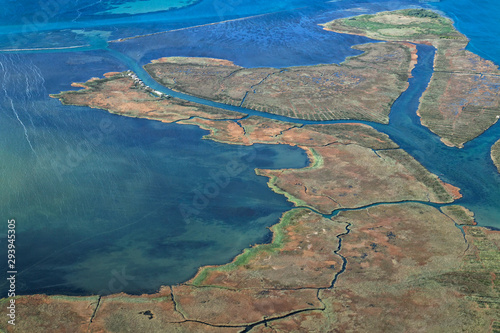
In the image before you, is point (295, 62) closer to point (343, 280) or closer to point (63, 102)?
point (63, 102)

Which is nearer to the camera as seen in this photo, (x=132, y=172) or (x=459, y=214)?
(x=459, y=214)

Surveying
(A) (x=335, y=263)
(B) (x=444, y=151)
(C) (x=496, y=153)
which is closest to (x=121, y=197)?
(A) (x=335, y=263)

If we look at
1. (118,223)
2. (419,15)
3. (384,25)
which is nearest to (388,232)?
(118,223)

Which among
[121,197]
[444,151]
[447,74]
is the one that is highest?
[447,74]

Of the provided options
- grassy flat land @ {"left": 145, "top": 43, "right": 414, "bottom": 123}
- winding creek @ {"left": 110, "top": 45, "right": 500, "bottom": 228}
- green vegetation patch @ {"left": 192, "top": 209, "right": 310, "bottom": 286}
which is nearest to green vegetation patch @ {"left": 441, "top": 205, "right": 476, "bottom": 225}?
winding creek @ {"left": 110, "top": 45, "right": 500, "bottom": 228}

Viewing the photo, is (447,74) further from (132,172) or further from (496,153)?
(132,172)

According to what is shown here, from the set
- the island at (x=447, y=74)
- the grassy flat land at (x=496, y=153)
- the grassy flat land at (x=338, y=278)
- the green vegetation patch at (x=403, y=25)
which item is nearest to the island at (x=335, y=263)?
the grassy flat land at (x=338, y=278)

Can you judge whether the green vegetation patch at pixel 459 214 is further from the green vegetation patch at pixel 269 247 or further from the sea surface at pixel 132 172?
the green vegetation patch at pixel 269 247
